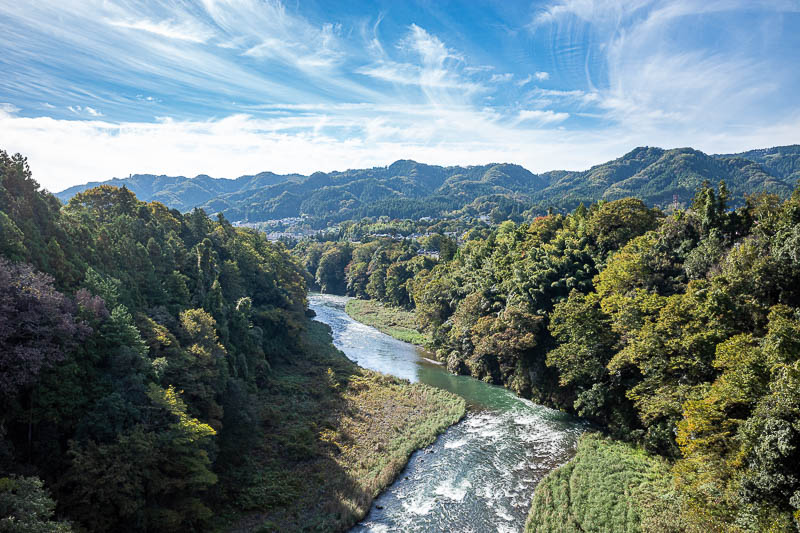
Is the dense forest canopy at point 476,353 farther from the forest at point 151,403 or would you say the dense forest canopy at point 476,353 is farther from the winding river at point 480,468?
the winding river at point 480,468

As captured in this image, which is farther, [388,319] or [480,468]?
[388,319]

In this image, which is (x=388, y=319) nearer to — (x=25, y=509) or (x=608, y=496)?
(x=608, y=496)

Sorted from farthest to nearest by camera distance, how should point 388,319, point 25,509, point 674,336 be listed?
point 388,319 → point 674,336 → point 25,509

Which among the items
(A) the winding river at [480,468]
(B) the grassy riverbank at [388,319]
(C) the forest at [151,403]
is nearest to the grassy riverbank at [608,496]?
(A) the winding river at [480,468]

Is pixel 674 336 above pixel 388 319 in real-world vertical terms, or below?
above

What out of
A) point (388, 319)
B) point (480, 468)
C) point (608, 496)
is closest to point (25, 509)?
point (480, 468)

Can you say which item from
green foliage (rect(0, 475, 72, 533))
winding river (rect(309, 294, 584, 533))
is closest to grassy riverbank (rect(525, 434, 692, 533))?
winding river (rect(309, 294, 584, 533))

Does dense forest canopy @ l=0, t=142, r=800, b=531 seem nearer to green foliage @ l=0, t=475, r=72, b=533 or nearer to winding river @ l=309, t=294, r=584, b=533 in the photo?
green foliage @ l=0, t=475, r=72, b=533
